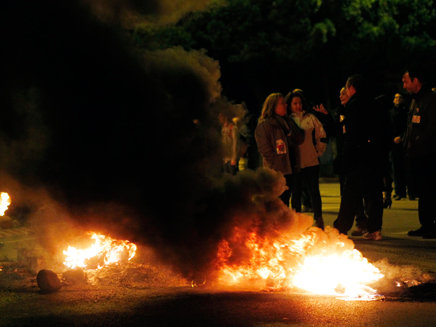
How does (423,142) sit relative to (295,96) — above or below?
below

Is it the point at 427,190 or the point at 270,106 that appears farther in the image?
the point at 427,190

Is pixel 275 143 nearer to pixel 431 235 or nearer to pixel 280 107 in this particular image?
pixel 280 107

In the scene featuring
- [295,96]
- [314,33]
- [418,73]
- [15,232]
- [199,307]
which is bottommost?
[199,307]

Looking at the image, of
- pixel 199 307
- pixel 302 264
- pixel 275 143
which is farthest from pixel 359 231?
pixel 199 307

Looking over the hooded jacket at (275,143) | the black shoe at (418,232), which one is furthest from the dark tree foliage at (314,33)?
the black shoe at (418,232)

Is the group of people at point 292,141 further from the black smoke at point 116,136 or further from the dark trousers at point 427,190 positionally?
the black smoke at point 116,136

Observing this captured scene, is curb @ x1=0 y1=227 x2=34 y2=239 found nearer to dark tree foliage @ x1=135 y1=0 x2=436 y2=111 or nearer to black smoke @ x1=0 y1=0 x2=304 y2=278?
black smoke @ x1=0 y1=0 x2=304 y2=278

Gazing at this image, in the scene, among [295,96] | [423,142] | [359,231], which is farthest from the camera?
[295,96]

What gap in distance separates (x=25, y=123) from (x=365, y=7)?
2005cm

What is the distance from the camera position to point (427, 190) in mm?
9062

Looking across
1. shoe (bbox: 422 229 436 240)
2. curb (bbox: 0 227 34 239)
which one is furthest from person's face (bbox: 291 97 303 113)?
curb (bbox: 0 227 34 239)

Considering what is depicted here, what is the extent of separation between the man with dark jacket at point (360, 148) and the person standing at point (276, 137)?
715 millimetres

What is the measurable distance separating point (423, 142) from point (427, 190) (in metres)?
0.63

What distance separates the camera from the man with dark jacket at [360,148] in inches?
330
